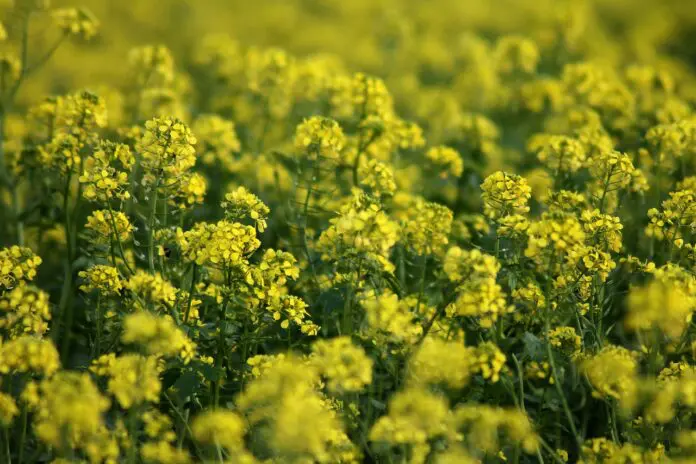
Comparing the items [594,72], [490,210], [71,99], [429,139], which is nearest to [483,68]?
[429,139]

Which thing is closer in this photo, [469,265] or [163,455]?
[163,455]

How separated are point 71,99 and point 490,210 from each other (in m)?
2.89

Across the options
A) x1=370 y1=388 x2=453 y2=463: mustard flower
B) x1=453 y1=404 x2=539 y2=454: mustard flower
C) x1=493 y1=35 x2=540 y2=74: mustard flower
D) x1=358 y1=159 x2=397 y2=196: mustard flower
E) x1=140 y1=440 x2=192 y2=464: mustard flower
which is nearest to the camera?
x1=370 y1=388 x2=453 y2=463: mustard flower

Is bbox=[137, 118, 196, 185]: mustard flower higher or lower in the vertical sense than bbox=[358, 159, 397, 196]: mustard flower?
higher

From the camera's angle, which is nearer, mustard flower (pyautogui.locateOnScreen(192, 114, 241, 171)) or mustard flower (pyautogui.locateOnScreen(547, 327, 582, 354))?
mustard flower (pyautogui.locateOnScreen(547, 327, 582, 354))

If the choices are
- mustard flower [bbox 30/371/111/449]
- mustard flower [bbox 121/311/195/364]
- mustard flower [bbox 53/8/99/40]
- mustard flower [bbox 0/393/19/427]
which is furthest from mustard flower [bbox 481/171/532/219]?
mustard flower [bbox 53/8/99/40]

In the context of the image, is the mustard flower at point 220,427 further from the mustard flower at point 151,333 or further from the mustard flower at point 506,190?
the mustard flower at point 506,190

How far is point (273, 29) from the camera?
15.1 metres

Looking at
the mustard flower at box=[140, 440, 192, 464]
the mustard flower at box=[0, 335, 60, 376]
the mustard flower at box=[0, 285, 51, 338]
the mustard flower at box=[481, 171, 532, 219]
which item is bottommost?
the mustard flower at box=[140, 440, 192, 464]

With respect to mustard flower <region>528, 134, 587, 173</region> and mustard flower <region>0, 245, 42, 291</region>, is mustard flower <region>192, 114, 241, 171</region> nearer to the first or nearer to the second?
mustard flower <region>0, 245, 42, 291</region>

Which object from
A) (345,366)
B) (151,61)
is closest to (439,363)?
(345,366)

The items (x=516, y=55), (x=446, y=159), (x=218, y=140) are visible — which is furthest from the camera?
(x=516, y=55)

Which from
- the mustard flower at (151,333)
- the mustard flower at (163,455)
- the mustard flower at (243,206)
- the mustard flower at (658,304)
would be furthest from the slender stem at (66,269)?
the mustard flower at (658,304)

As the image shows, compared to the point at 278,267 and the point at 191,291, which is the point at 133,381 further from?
the point at 278,267
